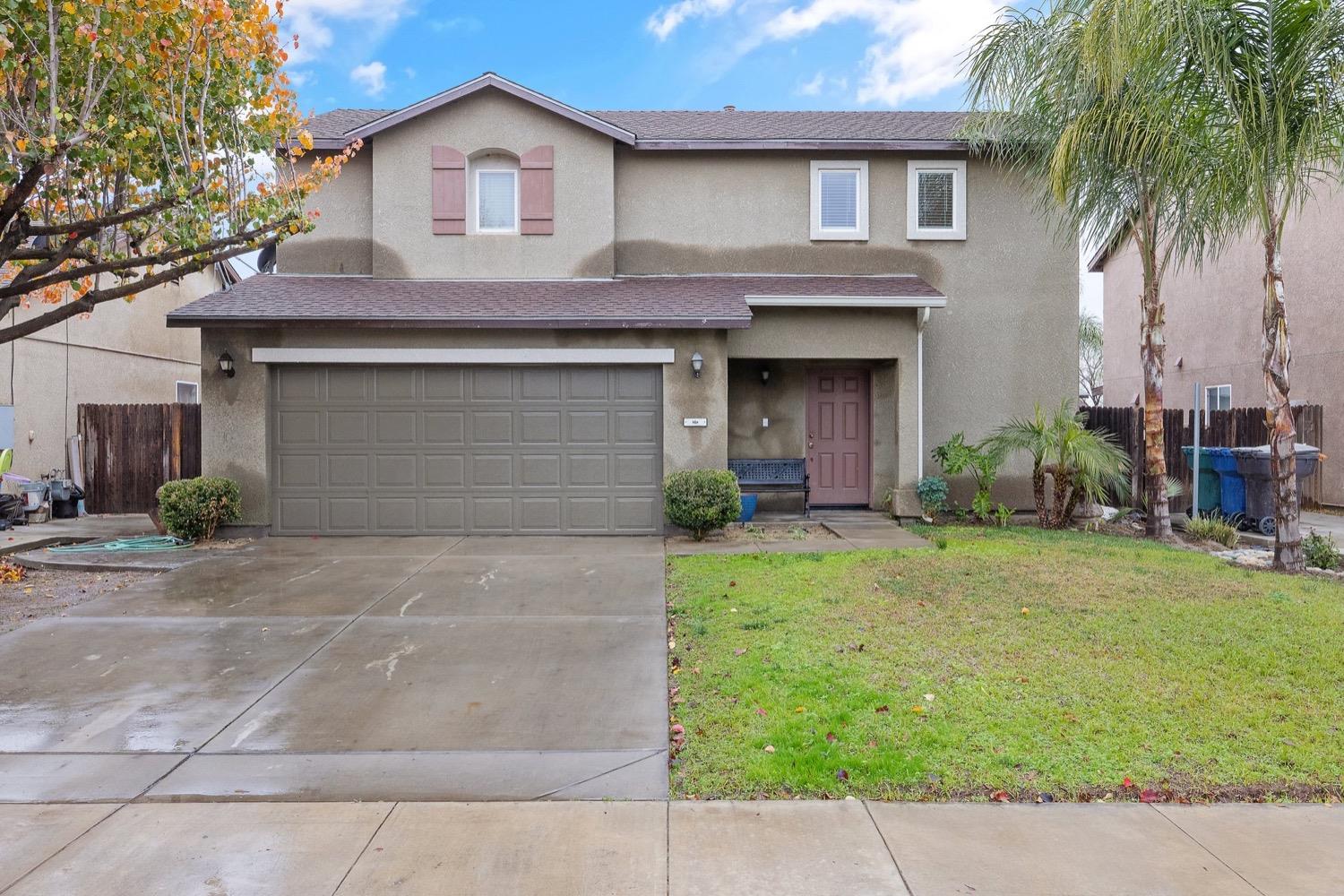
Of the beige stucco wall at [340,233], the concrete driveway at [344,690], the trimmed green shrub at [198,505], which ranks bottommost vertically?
the concrete driveway at [344,690]

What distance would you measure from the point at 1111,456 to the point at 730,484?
544cm

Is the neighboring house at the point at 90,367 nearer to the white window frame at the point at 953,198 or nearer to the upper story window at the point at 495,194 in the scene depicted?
the upper story window at the point at 495,194

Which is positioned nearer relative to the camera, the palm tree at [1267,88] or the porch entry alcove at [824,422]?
the palm tree at [1267,88]

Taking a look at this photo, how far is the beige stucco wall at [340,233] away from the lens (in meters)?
13.1

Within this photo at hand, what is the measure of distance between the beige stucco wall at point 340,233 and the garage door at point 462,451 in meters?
2.51

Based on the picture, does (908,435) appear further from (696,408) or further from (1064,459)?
(696,408)

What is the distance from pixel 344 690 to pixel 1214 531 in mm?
10857

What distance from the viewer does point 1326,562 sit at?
8.98 meters

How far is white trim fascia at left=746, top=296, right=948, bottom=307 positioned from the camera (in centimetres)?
1181

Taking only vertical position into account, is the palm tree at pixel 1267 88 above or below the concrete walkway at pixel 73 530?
above

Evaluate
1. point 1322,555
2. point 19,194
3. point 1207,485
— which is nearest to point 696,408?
point 1322,555

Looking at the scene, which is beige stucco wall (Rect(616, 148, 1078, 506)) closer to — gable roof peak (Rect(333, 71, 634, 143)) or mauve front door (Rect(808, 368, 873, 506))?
gable roof peak (Rect(333, 71, 634, 143))

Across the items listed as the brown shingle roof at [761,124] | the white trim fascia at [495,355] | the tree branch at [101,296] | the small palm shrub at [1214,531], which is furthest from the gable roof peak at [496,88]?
the small palm shrub at [1214,531]

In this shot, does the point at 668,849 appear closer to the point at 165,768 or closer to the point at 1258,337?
the point at 165,768
